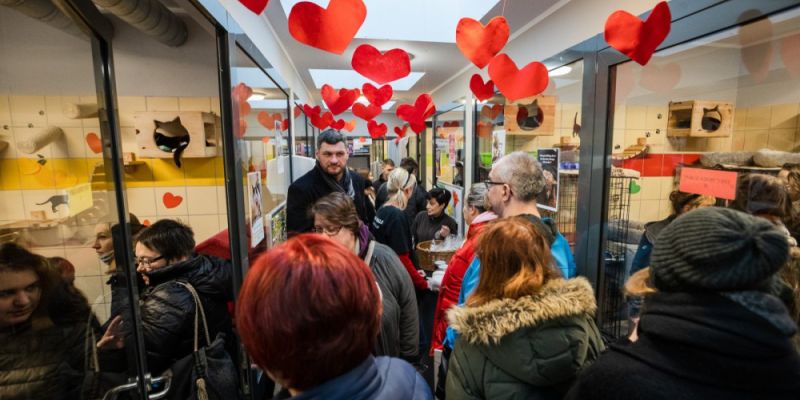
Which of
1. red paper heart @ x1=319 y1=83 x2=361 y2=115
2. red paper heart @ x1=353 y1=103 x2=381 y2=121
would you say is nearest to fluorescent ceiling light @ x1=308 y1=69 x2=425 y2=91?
red paper heart @ x1=353 y1=103 x2=381 y2=121

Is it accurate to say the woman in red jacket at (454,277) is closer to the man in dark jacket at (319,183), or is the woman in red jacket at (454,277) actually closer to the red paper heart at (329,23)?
the red paper heart at (329,23)

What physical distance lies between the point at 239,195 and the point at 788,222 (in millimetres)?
2006

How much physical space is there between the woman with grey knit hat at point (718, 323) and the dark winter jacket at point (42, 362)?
1.24 m

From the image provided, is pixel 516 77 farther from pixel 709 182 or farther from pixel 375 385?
pixel 375 385

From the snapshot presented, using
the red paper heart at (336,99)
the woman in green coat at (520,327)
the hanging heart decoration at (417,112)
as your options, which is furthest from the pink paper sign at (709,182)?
the red paper heart at (336,99)

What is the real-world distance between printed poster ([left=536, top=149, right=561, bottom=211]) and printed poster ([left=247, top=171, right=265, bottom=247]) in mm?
1697

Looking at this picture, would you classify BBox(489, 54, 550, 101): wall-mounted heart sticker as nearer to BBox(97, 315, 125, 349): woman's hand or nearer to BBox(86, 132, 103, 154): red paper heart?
BBox(86, 132, 103, 154): red paper heart

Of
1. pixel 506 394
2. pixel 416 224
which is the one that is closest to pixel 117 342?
pixel 506 394

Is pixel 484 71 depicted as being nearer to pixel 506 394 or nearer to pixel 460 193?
pixel 460 193

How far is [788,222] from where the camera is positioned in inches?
46.7

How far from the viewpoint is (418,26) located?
3.02 meters

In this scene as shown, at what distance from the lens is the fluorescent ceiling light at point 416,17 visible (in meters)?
2.53

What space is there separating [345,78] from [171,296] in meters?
4.34

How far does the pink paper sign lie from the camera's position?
1.34 m
